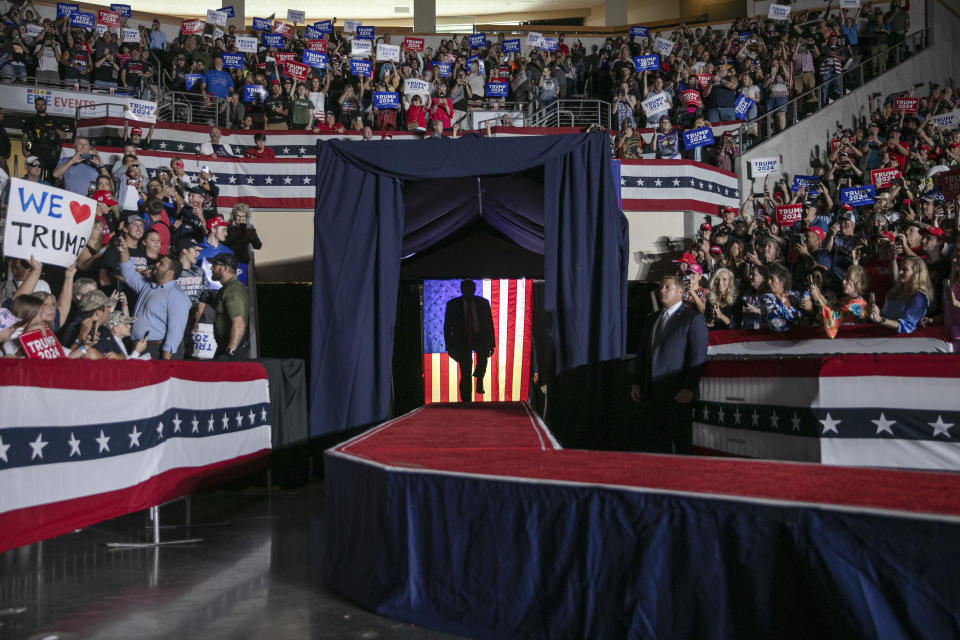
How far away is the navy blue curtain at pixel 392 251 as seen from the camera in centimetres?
743

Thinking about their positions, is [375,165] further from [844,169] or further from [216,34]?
[216,34]

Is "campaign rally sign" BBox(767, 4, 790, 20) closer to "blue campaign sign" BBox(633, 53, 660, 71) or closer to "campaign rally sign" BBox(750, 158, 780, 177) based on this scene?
"blue campaign sign" BBox(633, 53, 660, 71)

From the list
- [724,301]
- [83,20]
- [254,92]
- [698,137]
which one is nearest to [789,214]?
[724,301]

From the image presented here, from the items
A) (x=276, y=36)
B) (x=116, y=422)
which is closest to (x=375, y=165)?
(x=116, y=422)

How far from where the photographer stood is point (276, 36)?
19000 millimetres

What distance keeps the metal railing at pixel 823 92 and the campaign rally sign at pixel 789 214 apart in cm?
402

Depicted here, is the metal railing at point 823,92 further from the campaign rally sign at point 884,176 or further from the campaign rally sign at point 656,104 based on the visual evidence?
the campaign rally sign at point 884,176

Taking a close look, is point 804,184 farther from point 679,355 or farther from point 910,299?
point 679,355

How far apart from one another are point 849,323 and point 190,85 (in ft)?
46.1

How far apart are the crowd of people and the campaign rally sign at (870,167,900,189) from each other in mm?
15

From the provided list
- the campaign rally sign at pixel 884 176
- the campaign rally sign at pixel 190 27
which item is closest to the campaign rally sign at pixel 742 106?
the campaign rally sign at pixel 884 176

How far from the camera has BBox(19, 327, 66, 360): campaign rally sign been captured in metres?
5.01

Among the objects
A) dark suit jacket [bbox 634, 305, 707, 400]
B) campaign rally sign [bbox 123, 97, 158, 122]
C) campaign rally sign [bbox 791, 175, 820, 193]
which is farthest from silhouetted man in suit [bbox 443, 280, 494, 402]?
campaign rally sign [bbox 123, 97, 158, 122]

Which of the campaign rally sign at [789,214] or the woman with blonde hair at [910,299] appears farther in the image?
the campaign rally sign at [789,214]
